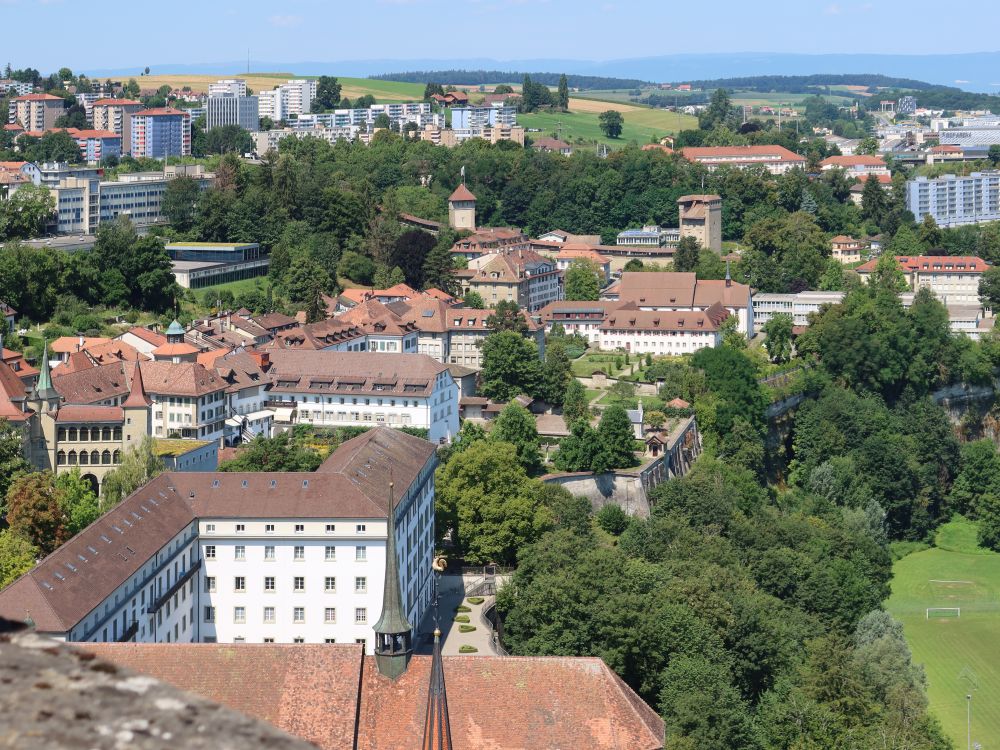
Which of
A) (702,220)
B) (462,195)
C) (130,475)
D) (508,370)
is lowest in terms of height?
(130,475)

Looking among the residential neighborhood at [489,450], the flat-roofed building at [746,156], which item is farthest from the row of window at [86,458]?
the flat-roofed building at [746,156]

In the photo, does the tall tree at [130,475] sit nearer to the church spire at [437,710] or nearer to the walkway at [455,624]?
the walkway at [455,624]

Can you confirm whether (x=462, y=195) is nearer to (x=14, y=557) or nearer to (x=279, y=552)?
(x=279, y=552)

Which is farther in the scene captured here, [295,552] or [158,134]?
[158,134]

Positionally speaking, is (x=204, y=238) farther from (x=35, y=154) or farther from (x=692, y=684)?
(x=692, y=684)

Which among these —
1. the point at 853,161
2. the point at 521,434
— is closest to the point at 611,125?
the point at 853,161

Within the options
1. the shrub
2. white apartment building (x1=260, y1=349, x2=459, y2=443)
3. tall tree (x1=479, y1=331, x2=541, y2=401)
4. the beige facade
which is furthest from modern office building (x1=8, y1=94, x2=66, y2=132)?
the shrub
